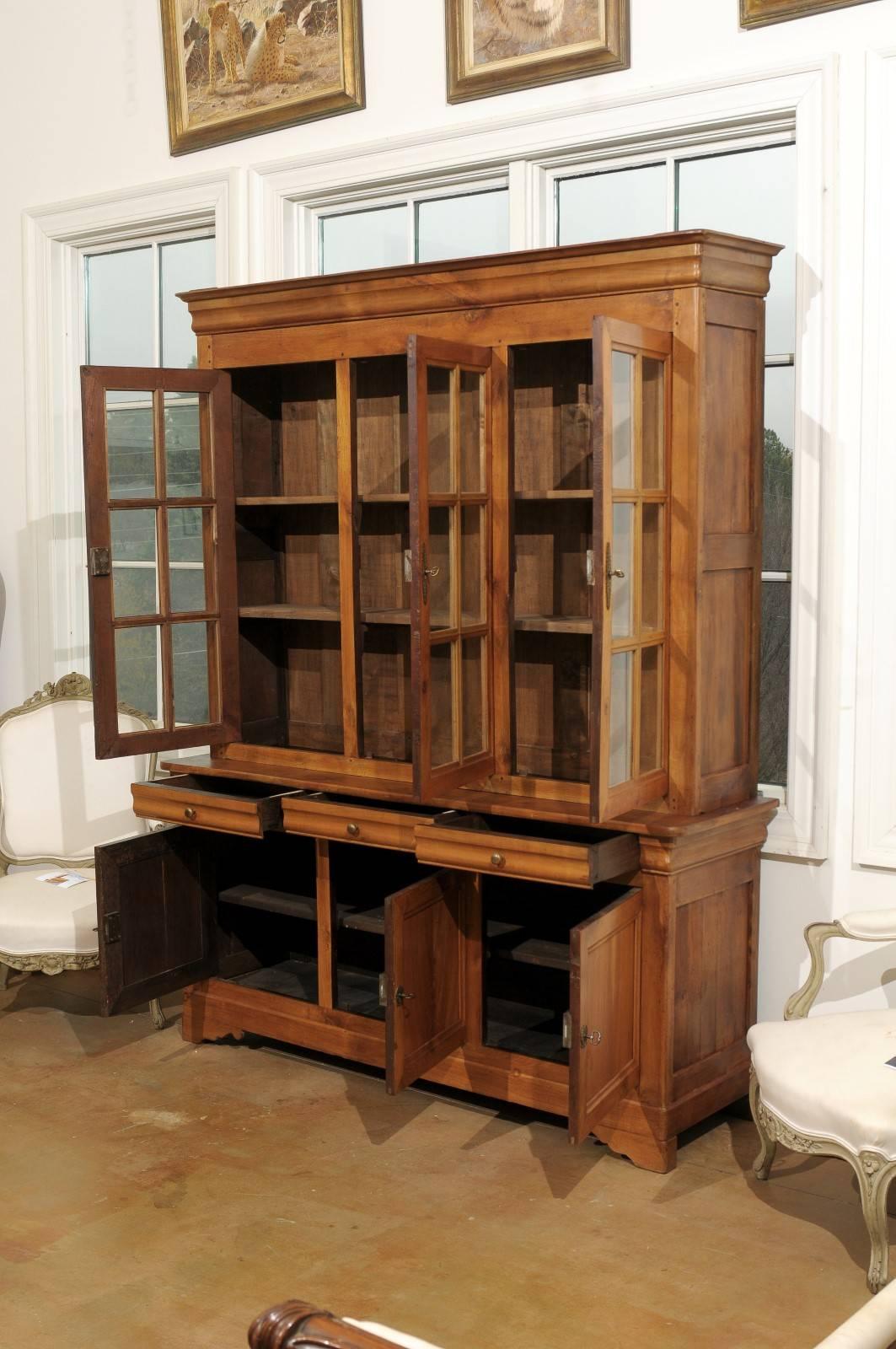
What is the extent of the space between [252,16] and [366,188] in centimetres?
82

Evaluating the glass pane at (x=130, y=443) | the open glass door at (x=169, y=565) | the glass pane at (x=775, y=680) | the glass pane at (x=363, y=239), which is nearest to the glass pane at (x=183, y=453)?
the open glass door at (x=169, y=565)

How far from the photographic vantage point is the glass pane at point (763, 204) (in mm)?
3969

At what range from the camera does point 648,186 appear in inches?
167

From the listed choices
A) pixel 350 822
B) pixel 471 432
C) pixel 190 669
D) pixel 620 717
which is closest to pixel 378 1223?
pixel 350 822

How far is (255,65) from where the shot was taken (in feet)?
16.4

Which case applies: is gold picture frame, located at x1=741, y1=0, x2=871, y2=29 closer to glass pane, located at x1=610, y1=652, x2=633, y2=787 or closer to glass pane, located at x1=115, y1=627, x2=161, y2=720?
glass pane, located at x1=610, y1=652, x2=633, y2=787

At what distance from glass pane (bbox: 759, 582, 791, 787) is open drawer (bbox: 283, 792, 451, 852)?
3.28ft

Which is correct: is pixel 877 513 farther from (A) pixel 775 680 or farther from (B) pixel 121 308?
(B) pixel 121 308

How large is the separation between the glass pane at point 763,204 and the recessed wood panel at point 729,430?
0.27 meters

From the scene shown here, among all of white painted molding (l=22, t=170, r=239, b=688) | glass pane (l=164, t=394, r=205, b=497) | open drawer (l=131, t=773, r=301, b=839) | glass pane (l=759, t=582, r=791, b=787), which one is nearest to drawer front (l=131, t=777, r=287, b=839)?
open drawer (l=131, t=773, r=301, b=839)

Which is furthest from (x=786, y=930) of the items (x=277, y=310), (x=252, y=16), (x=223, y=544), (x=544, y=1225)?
(x=252, y=16)

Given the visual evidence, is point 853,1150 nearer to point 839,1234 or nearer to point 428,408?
point 839,1234

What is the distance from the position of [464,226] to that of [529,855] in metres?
2.23

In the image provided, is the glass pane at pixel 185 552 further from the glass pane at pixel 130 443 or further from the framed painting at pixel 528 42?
the framed painting at pixel 528 42
